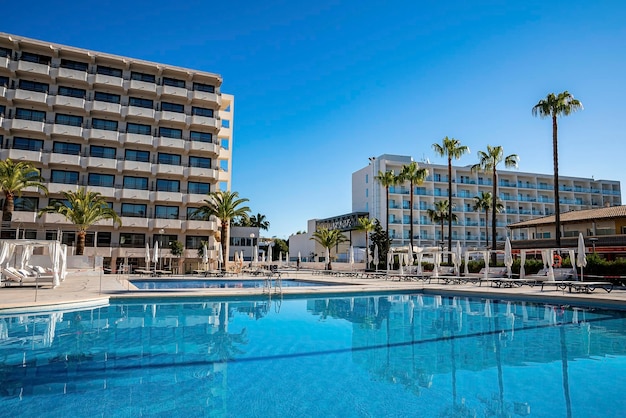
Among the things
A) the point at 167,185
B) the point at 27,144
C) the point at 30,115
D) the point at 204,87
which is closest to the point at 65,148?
the point at 27,144

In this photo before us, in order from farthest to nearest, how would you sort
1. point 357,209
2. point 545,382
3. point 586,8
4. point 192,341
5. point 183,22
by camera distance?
point 357,209 → point 183,22 → point 586,8 → point 192,341 → point 545,382

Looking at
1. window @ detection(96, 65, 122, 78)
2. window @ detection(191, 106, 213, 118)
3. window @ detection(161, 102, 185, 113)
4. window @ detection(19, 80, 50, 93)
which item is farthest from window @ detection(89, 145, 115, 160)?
window @ detection(191, 106, 213, 118)

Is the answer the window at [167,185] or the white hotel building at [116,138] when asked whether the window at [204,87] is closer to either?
the white hotel building at [116,138]

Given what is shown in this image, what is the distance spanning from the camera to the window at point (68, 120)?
39875 millimetres

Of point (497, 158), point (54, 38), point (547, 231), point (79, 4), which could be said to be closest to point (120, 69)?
point (54, 38)

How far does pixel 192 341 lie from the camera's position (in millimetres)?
9672

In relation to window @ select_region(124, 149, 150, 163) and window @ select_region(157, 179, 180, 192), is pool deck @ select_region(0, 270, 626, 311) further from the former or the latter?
window @ select_region(124, 149, 150, 163)

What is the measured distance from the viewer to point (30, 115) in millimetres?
38938

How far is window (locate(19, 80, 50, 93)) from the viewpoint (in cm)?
3891

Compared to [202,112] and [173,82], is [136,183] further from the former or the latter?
[173,82]

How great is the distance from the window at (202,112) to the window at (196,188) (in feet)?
25.1

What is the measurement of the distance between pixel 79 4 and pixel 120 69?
26351 mm

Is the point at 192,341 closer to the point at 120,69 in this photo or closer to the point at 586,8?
the point at 586,8

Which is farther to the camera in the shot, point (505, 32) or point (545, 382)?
point (505, 32)
